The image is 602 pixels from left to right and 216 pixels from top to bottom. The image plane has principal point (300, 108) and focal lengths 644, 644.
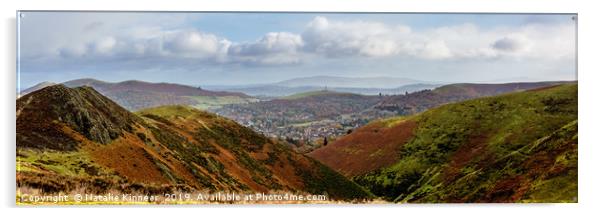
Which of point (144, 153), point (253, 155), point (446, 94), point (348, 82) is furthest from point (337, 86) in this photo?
point (144, 153)

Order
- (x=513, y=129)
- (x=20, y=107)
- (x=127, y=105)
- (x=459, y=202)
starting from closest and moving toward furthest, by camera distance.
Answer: (x=20, y=107) → (x=459, y=202) → (x=127, y=105) → (x=513, y=129)

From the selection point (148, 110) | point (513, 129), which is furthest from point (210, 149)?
point (513, 129)

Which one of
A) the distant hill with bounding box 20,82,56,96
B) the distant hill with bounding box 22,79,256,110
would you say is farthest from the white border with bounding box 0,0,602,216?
the distant hill with bounding box 22,79,256,110

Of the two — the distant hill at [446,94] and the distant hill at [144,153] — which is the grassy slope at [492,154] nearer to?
the distant hill at [446,94]

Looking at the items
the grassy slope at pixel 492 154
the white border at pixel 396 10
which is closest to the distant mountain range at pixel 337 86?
the white border at pixel 396 10

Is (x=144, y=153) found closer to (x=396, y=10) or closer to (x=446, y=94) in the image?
(x=396, y=10)

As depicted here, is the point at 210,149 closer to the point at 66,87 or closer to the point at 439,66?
the point at 66,87

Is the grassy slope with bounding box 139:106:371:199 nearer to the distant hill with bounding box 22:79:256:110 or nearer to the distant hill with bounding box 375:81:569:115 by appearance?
the distant hill with bounding box 22:79:256:110
